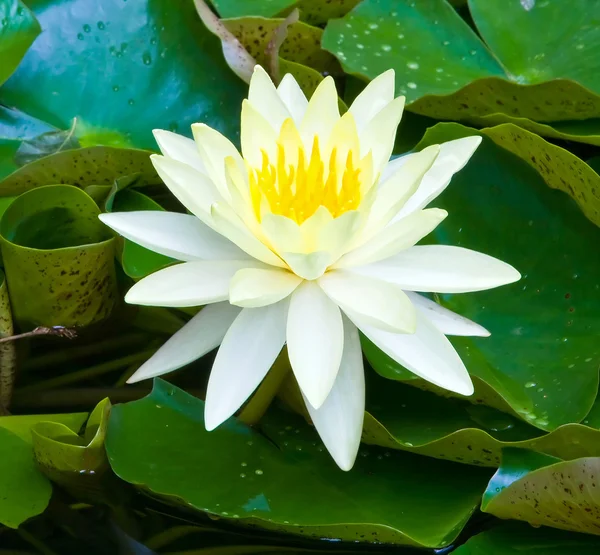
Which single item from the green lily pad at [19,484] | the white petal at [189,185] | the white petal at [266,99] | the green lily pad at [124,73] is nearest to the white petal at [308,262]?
the white petal at [189,185]

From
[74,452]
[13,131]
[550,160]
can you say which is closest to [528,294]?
[550,160]

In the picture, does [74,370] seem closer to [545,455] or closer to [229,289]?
[229,289]

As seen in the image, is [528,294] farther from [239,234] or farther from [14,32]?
[14,32]

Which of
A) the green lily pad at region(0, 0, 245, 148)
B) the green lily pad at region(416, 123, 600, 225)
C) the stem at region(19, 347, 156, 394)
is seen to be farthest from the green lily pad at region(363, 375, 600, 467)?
the green lily pad at region(0, 0, 245, 148)

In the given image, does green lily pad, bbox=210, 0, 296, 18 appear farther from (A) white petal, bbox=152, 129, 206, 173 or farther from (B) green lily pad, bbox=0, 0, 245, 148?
(A) white petal, bbox=152, 129, 206, 173

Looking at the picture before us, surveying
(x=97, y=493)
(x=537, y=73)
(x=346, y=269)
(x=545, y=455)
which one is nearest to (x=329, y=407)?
(x=346, y=269)

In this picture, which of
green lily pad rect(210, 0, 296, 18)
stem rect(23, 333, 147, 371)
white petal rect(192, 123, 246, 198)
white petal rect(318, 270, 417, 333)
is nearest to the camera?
white petal rect(318, 270, 417, 333)
